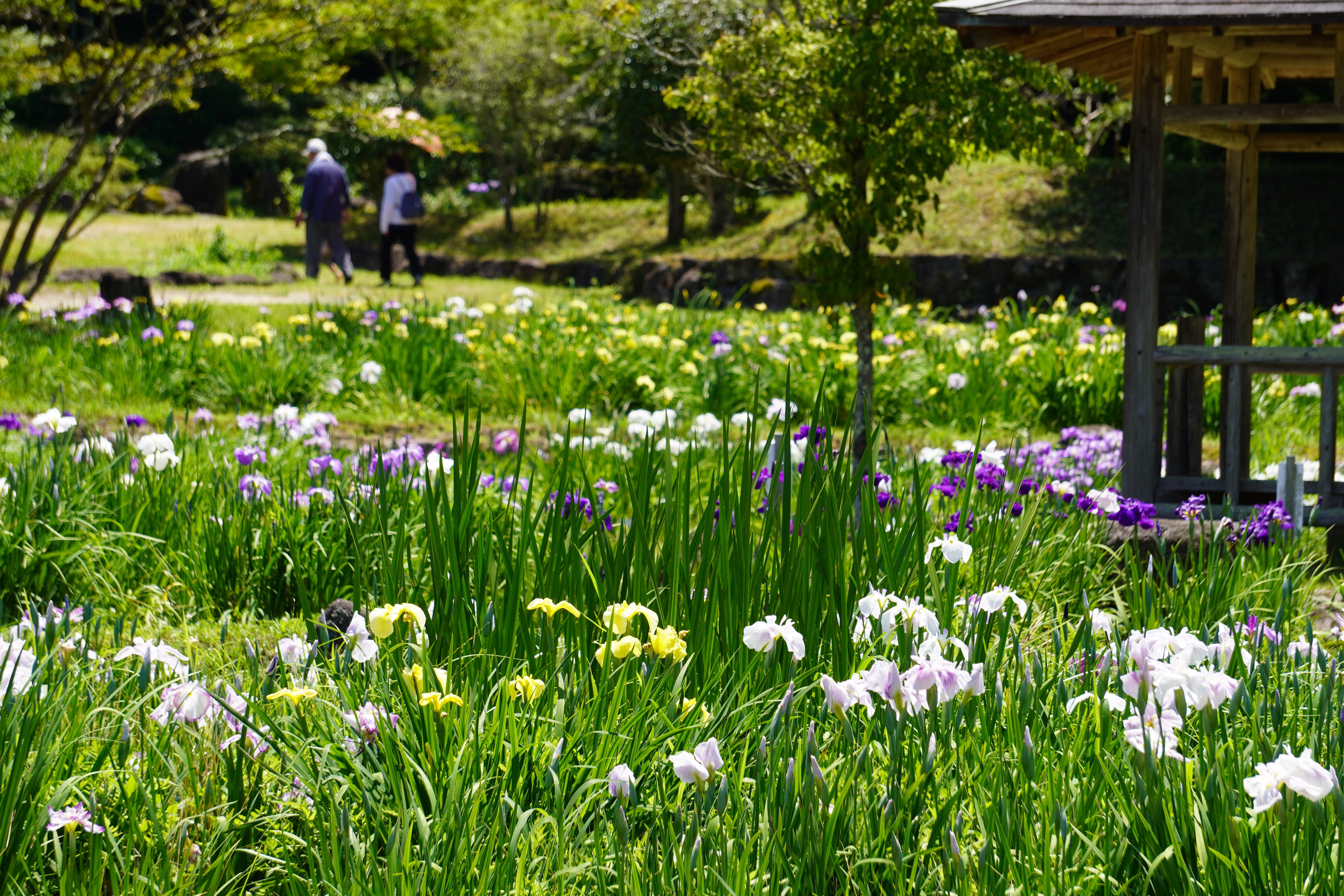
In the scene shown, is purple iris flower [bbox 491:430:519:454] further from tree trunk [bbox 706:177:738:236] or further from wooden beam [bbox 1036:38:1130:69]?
tree trunk [bbox 706:177:738:236]

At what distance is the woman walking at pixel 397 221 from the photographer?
15125 mm

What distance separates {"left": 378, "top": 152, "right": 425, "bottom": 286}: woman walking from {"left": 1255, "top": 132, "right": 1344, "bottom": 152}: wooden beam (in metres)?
10.7

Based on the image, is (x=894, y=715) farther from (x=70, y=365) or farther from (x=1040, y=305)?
(x=1040, y=305)

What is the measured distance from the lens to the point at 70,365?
7.48m

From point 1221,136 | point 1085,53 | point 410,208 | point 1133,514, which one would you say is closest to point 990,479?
point 1133,514

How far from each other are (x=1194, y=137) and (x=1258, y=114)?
113 centimetres

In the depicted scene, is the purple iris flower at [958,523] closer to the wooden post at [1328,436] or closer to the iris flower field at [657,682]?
the iris flower field at [657,682]

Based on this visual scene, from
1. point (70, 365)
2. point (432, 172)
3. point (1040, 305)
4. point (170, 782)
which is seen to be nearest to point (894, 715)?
point (170, 782)

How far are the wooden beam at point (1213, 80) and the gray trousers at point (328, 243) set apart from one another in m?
11.3

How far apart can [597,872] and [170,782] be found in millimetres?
Result: 751

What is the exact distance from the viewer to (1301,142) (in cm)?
627

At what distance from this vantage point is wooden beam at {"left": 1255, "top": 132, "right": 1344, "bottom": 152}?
618 cm

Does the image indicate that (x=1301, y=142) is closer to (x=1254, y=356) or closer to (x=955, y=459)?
(x=1254, y=356)

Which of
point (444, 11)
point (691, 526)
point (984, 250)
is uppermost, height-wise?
point (444, 11)
